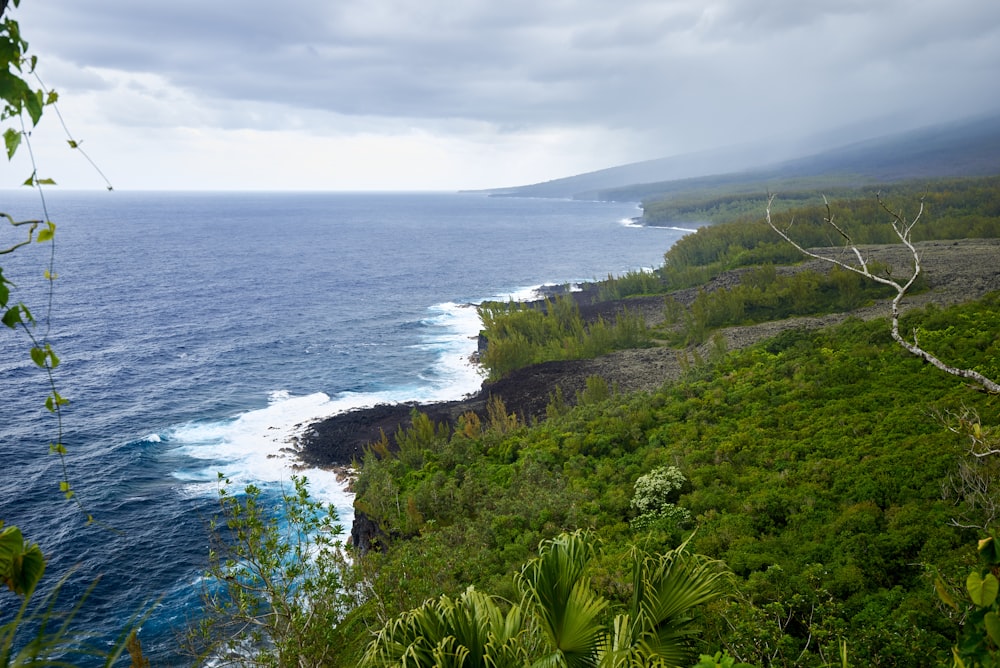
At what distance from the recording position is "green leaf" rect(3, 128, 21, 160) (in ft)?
7.89

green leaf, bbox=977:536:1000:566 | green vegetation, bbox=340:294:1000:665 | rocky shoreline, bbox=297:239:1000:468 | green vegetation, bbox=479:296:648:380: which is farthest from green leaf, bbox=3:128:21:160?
green vegetation, bbox=479:296:648:380

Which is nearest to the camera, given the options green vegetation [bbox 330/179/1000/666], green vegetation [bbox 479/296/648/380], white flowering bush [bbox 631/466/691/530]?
green vegetation [bbox 330/179/1000/666]

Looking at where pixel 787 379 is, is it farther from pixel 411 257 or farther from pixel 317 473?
pixel 411 257

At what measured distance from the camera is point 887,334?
24.1 meters

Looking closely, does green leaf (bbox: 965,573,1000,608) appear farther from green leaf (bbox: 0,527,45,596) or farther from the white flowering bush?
the white flowering bush

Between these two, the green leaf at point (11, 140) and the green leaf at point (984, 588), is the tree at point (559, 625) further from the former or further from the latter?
the green leaf at point (11, 140)

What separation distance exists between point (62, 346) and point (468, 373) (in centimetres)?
3287

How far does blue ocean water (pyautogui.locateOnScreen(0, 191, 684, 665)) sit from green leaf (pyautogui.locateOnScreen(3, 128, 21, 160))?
0.57m

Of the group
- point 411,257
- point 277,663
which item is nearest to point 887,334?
point 277,663

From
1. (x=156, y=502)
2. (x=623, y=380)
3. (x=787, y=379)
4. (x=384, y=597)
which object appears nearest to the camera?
(x=384, y=597)

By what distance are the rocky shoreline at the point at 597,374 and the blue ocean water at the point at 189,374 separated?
2213mm

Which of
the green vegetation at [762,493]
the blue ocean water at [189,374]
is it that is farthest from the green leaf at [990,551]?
the blue ocean water at [189,374]

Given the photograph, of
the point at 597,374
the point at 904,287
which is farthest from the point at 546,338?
the point at 904,287

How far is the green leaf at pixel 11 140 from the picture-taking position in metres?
2.41
